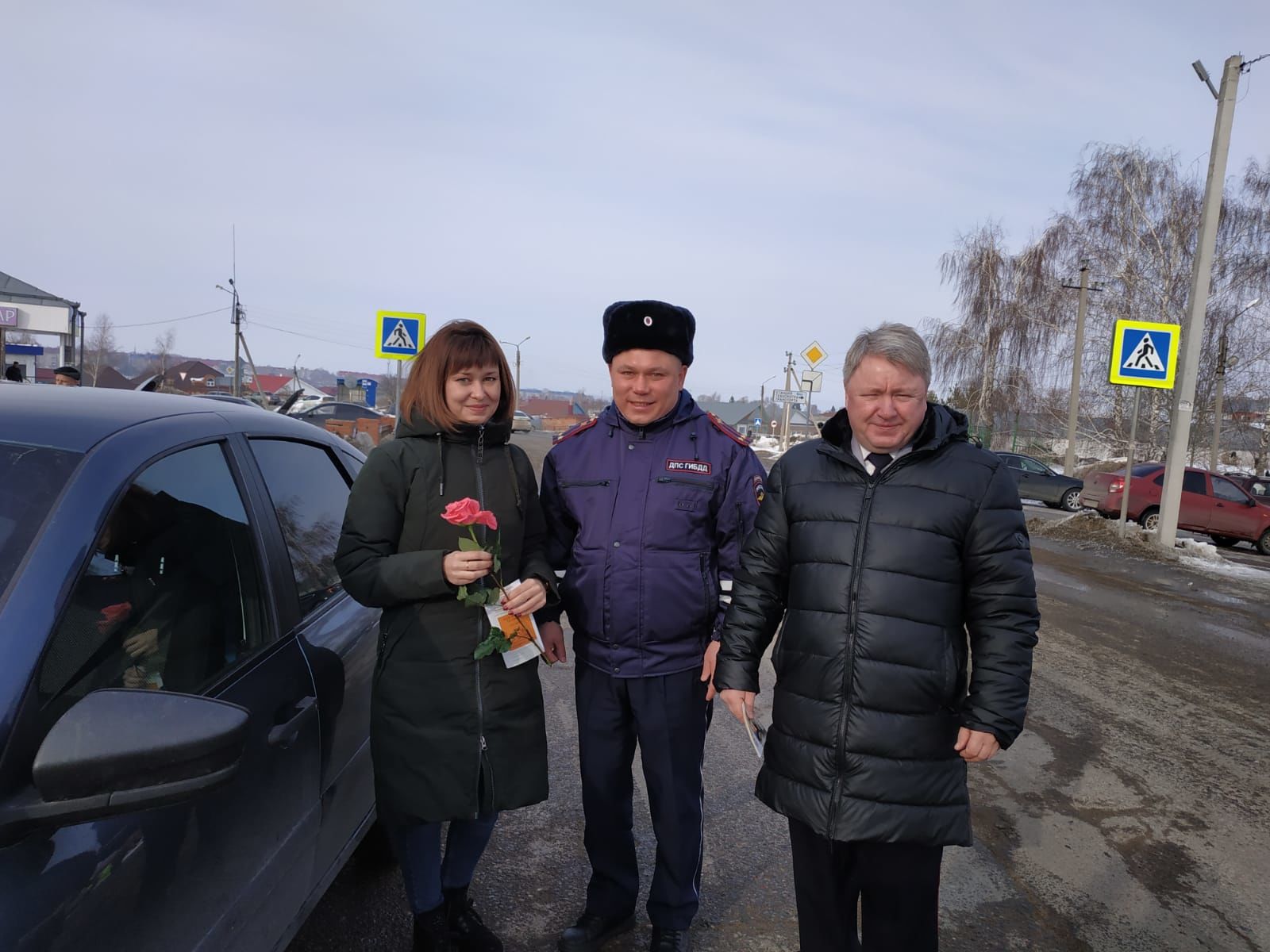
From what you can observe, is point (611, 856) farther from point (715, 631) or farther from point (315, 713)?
point (315, 713)

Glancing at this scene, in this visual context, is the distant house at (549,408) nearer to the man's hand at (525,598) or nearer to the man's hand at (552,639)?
the man's hand at (552,639)

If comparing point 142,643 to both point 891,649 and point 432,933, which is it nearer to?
point 432,933

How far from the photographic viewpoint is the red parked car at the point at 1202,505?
15953 mm

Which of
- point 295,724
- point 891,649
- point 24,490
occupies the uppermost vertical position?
point 24,490

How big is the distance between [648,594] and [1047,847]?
2.14 metres

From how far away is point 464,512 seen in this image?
7.17 ft

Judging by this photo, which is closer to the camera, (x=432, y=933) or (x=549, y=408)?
(x=432, y=933)

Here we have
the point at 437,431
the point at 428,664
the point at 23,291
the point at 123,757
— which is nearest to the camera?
the point at 123,757

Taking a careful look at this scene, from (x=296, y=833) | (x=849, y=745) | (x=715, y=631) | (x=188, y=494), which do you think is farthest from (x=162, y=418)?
(x=849, y=745)

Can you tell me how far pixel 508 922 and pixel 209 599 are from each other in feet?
4.88

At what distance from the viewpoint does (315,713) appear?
2.13 metres

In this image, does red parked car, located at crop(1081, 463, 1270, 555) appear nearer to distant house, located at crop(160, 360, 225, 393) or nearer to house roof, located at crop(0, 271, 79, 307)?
house roof, located at crop(0, 271, 79, 307)

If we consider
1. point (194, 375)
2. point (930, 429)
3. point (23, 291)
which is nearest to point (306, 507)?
point (930, 429)

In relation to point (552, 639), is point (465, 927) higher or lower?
lower
